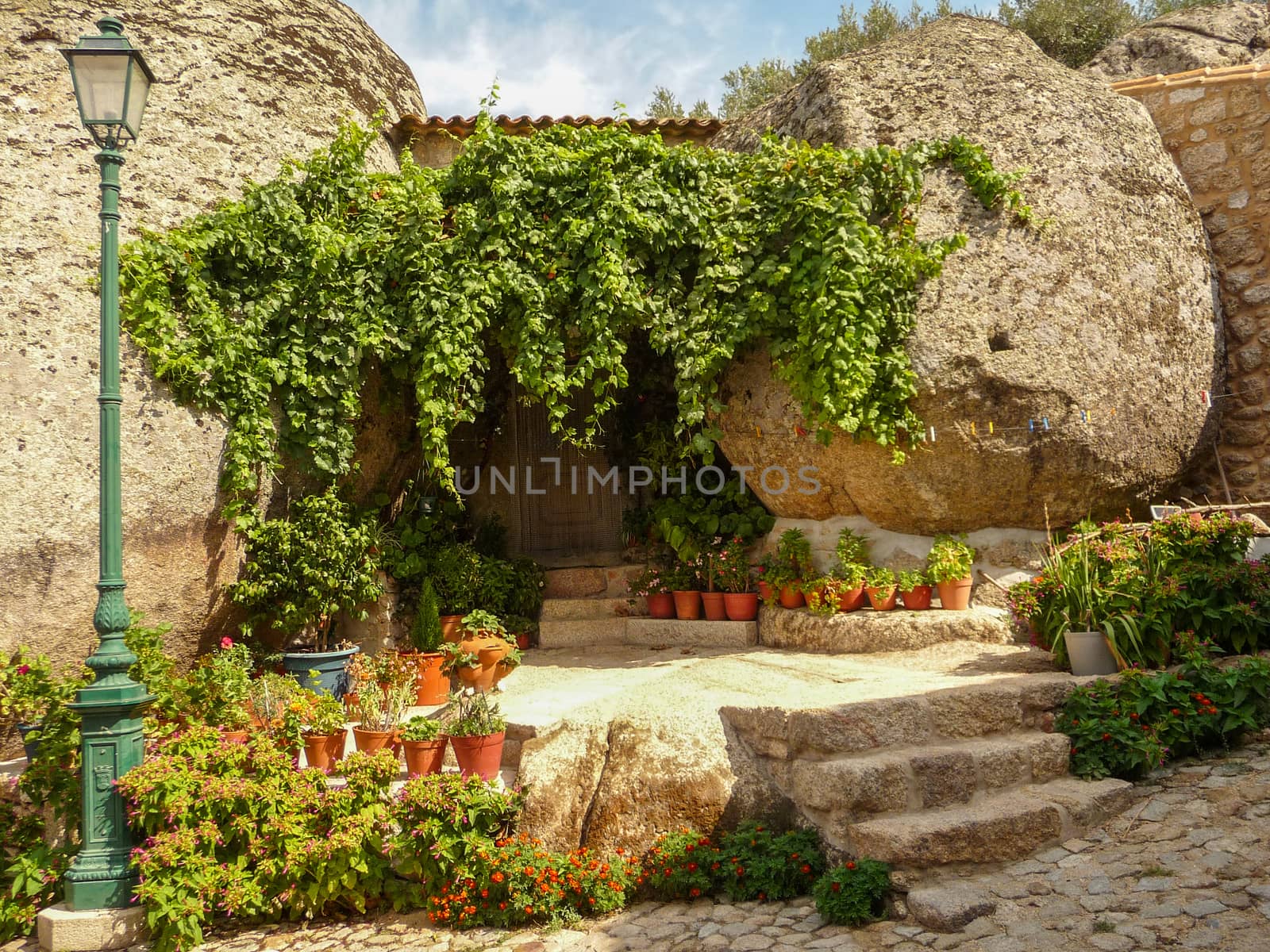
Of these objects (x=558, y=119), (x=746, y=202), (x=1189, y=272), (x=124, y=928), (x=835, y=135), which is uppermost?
(x=558, y=119)

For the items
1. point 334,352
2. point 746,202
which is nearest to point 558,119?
point 746,202

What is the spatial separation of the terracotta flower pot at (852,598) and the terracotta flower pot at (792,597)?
44 cm

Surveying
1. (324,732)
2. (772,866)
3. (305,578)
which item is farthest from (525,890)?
(305,578)

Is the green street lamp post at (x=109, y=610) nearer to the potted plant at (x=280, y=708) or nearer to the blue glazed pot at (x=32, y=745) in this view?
the blue glazed pot at (x=32, y=745)

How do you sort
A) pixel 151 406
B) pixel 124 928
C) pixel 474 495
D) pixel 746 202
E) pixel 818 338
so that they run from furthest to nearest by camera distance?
pixel 474 495, pixel 746 202, pixel 818 338, pixel 151 406, pixel 124 928

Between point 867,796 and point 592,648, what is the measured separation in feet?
13.3

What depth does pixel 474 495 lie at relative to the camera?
9.48m

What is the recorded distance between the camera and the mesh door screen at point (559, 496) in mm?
9789

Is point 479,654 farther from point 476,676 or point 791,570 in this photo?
point 791,570

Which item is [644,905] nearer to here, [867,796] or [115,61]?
[867,796]

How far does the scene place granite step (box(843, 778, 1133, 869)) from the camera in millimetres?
4059

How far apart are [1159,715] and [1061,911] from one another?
5.39 ft

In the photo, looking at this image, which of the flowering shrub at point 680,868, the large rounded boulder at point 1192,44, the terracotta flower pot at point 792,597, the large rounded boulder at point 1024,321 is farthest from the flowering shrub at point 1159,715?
the large rounded boulder at point 1192,44

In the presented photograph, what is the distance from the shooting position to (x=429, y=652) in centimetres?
709
